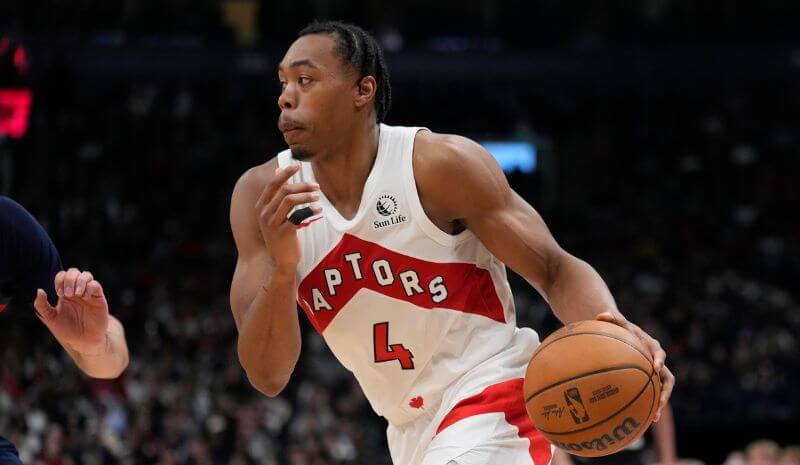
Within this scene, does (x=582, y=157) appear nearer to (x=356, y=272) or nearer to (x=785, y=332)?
(x=785, y=332)

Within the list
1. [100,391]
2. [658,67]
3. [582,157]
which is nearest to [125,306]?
[100,391]

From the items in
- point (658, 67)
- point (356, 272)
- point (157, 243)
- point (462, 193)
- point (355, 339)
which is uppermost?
point (462, 193)

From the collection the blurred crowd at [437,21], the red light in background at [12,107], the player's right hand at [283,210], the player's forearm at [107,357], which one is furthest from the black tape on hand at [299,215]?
the blurred crowd at [437,21]

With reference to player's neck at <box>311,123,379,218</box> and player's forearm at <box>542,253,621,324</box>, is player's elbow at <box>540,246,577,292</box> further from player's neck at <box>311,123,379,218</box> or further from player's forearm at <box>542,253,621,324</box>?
player's neck at <box>311,123,379,218</box>

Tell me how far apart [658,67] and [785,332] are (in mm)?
7073

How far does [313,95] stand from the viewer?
139 inches

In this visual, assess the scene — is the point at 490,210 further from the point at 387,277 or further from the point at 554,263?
the point at 387,277

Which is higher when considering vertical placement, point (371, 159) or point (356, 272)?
point (371, 159)

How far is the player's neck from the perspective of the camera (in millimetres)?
3762

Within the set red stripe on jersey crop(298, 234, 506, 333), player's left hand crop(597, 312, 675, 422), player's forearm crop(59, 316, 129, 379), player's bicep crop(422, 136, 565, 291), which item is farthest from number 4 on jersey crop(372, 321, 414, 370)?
player's forearm crop(59, 316, 129, 379)

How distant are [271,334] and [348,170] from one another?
677 millimetres

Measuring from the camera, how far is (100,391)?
12422 millimetres

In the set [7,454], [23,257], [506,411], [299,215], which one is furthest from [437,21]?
[7,454]

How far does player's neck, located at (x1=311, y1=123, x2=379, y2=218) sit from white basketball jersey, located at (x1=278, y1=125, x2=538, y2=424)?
0.05m
